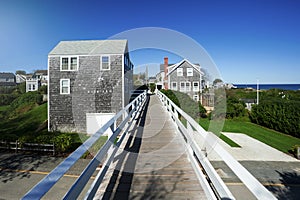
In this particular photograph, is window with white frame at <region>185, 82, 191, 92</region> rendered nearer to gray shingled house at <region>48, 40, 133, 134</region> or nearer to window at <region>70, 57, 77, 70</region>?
gray shingled house at <region>48, 40, 133, 134</region>

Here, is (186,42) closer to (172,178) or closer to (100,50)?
(172,178)

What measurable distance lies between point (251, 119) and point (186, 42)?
18.2 m

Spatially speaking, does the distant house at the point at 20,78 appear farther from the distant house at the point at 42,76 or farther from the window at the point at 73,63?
the window at the point at 73,63

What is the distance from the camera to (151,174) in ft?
9.91

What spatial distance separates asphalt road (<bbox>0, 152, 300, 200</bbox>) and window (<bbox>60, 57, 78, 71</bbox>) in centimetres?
960

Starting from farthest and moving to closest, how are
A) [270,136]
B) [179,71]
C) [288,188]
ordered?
[179,71], [270,136], [288,188]

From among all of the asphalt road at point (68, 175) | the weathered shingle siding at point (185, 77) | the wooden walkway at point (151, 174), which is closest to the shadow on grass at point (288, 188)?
the asphalt road at point (68, 175)

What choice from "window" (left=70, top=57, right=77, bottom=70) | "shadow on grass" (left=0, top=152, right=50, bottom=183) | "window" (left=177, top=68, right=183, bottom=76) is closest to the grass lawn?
"window" (left=177, top=68, right=183, bottom=76)

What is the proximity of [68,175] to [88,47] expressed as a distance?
47.1 ft

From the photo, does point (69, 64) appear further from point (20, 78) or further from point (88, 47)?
point (20, 78)

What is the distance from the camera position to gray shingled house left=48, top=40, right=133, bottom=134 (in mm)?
18250

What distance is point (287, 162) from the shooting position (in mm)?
9750

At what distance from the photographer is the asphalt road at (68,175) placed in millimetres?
6656

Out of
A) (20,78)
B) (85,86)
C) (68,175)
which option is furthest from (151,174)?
(20,78)
